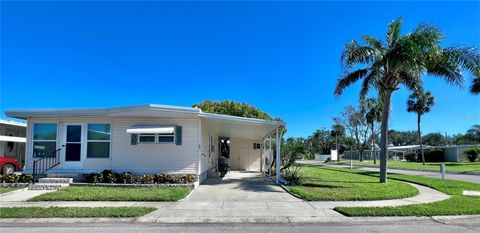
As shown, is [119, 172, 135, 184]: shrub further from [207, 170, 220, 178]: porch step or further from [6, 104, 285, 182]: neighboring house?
[207, 170, 220, 178]: porch step

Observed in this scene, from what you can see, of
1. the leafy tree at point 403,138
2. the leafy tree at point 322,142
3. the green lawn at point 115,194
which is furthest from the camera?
the leafy tree at point 403,138

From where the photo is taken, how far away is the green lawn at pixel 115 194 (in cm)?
1015

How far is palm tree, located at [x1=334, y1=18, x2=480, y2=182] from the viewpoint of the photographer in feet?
44.7

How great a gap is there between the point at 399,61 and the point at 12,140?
20.7 meters

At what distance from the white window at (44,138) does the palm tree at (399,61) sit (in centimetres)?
1280

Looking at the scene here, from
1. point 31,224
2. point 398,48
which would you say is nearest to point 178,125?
point 31,224

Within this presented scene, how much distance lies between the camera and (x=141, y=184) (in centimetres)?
1280

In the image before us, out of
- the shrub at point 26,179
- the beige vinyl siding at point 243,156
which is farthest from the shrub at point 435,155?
the shrub at point 26,179

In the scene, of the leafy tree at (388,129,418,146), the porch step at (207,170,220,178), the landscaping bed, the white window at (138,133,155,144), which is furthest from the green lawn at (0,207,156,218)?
the leafy tree at (388,129,418,146)

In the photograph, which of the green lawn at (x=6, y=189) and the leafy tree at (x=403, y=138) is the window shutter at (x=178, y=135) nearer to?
the green lawn at (x=6, y=189)

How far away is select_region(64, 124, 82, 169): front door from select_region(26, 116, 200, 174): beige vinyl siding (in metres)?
0.23

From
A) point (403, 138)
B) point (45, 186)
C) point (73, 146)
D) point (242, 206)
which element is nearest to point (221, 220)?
point (242, 206)

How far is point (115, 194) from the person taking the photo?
1077 cm

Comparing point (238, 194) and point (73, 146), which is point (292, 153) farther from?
point (73, 146)
